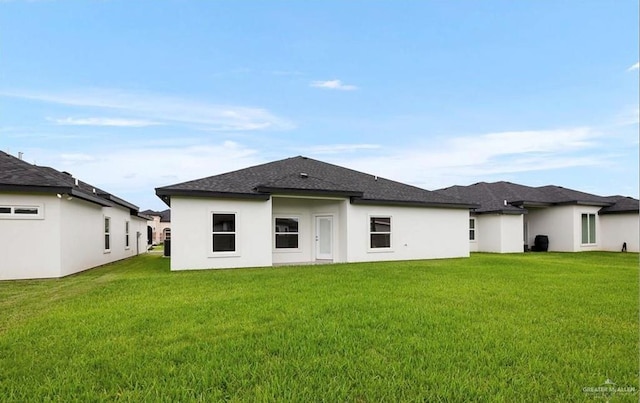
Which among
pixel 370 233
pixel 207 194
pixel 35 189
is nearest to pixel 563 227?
pixel 370 233

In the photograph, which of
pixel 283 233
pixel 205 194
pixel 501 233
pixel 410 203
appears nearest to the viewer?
pixel 205 194

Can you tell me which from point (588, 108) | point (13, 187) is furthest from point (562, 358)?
point (588, 108)

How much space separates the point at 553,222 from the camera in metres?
24.9

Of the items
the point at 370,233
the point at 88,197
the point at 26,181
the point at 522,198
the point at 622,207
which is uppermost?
the point at 26,181

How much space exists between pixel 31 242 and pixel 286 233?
347 inches

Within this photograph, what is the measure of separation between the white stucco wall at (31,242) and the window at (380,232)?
11129 millimetres

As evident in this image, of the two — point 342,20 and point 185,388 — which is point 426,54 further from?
point 185,388

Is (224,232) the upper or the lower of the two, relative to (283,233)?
upper

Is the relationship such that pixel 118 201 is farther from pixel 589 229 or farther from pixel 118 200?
pixel 589 229

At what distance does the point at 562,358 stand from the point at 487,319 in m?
1.74

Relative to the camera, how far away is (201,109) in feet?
60.6

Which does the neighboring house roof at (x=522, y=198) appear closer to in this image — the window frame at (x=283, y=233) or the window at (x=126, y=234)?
the window frame at (x=283, y=233)

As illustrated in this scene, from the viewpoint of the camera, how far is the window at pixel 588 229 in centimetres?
2448

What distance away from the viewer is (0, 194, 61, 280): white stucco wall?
1177 cm
